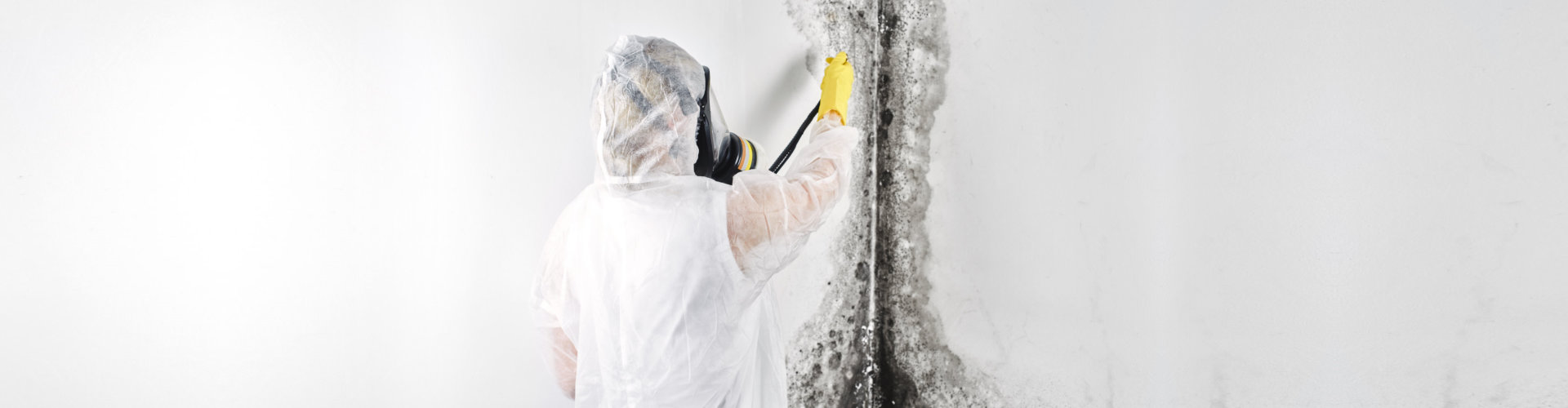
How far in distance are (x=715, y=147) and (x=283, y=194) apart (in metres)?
0.56

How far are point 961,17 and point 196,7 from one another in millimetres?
1207

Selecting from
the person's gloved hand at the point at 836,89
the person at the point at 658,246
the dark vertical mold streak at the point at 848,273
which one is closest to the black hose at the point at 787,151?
the person's gloved hand at the point at 836,89

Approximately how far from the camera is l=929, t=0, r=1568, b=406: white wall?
90cm

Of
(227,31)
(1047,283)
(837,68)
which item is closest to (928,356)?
(1047,283)

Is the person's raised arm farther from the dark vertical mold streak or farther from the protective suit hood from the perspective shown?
the dark vertical mold streak

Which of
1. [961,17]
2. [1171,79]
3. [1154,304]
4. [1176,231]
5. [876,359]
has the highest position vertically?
[961,17]

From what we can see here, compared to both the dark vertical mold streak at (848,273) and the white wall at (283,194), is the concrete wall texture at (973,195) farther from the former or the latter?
the dark vertical mold streak at (848,273)

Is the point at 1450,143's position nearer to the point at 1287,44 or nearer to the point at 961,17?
the point at 1287,44

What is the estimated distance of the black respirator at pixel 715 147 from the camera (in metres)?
1.08

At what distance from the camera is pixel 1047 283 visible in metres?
1.37

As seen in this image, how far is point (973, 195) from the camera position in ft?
4.88

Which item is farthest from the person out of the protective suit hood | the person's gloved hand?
the person's gloved hand

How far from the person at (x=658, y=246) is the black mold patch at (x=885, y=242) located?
1.83 ft

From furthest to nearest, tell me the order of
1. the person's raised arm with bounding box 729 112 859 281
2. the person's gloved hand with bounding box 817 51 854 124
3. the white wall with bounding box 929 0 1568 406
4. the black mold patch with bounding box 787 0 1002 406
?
the black mold patch with bounding box 787 0 1002 406 → the person's gloved hand with bounding box 817 51 854 124 → the person's raised arm with bounding box 729 112 859 281 → the white wall with bounding box 929 0 1568 406
